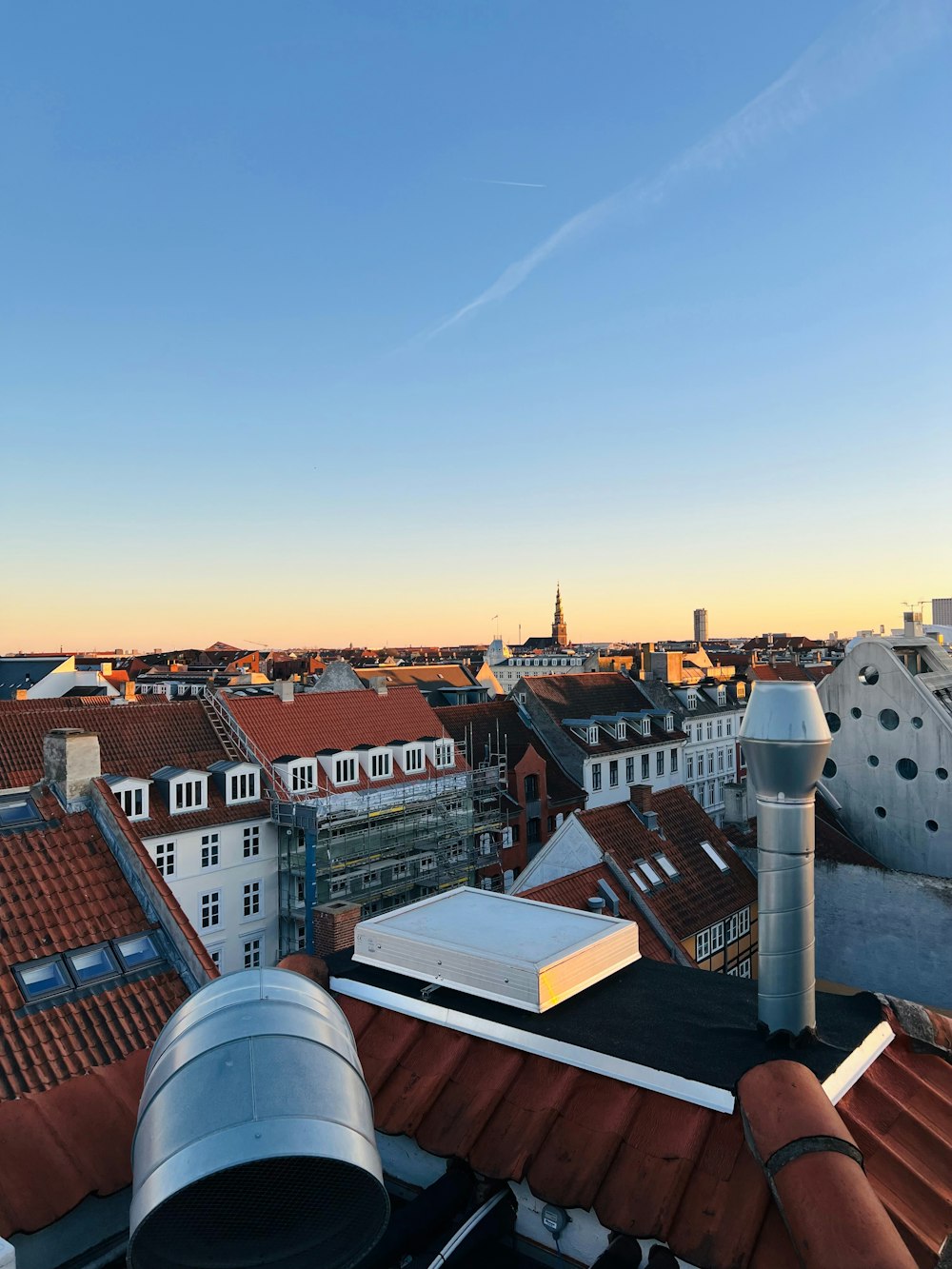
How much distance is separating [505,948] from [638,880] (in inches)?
622

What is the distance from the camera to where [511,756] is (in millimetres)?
47875

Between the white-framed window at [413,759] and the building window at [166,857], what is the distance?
12.3 meters

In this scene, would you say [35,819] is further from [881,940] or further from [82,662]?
[82,662]

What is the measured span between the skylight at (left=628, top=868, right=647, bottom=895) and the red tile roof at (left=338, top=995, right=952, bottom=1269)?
15492 mm

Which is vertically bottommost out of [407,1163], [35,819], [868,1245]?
[407,1163]

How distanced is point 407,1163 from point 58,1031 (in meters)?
5.25

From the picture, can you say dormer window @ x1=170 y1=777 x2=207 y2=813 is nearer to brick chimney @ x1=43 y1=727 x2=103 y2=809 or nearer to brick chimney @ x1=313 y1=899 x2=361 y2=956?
brick chimney @ x1=313 y1=899 x2=361 y2=956

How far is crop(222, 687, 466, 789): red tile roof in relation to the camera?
118ft

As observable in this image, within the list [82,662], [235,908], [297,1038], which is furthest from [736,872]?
[82,662]

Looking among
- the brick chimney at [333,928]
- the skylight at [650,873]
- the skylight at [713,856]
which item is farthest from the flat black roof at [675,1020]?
the skylight at [713,856]

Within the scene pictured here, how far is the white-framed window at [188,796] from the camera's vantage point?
30172mm

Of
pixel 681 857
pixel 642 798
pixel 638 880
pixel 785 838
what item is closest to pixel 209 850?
pixel 638 880

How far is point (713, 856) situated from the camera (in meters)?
29.8

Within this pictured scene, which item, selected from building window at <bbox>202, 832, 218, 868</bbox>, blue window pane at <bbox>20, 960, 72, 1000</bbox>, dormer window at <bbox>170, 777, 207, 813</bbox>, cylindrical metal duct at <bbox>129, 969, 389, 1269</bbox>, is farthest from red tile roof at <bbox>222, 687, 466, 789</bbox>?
cylindrical metal duct at <bbox>129, 969, 389, 1269</bbox>
